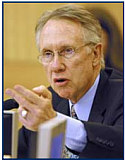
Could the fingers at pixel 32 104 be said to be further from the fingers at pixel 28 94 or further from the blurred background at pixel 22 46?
the blurred background at pixel 22 46

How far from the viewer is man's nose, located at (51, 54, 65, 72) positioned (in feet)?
4.91

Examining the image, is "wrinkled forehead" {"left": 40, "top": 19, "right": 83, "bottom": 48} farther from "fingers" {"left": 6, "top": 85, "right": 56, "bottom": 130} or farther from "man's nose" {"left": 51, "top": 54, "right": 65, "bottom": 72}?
"fingers" {"left": 6, "top": 85, "right": 56, "bottom": 130}

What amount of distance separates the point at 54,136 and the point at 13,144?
362 mm

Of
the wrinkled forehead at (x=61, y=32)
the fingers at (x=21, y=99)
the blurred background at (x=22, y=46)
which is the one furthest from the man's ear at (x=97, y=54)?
the blurred background at (x=22, y=46)

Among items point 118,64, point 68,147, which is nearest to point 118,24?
point 118,64

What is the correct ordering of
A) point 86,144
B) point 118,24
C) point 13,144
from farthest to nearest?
point 118,24, point 86,144, point 13,144

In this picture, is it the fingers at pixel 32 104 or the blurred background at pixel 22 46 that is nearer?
the fingers at pixel 32 104

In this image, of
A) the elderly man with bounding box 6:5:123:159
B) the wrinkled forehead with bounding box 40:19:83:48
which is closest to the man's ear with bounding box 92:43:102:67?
the elderly man with bounding box 6:5:123:159

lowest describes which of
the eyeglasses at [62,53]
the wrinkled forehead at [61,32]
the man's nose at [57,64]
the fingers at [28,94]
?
the fingers at [28,94]

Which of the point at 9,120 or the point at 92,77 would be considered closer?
the point at 9,120

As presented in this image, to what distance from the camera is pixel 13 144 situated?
112cm

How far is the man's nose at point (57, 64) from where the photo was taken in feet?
4.91

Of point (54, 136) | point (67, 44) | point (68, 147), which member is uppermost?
point (67, 44)

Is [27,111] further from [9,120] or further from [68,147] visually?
[68,147]
